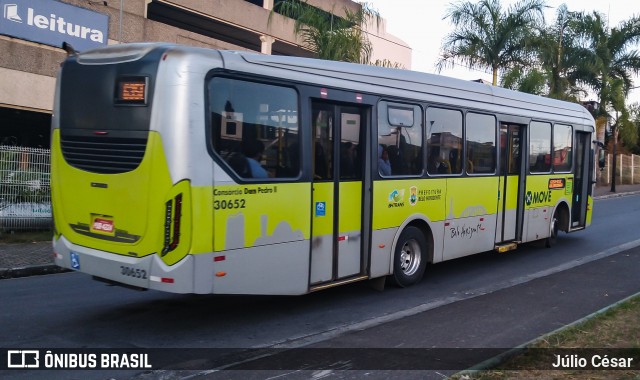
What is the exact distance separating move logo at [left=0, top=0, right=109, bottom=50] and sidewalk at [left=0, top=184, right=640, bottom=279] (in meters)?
8.69

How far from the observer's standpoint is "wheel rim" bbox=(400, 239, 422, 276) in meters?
9.41

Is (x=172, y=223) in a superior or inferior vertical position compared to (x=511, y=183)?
inferior

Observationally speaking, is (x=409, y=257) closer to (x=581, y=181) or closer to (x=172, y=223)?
(x=172, y=223)

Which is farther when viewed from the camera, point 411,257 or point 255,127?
point 411,257

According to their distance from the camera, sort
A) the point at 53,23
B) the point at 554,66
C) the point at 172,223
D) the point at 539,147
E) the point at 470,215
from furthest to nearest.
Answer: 1. the point at 554,66
2. the point at 53,23
3. the point at 539,147
4. the point at 470,215
5. the point at 172,223

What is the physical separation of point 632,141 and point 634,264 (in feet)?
89.3

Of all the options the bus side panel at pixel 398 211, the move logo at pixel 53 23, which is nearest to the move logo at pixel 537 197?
the bus side panel at pixel 398 211

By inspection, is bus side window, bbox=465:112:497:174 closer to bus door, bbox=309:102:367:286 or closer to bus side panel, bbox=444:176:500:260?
bus side panel, bbox=444:176:500:260

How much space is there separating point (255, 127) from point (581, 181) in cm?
1039

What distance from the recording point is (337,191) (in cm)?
796

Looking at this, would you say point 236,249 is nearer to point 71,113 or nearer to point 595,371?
point 71,113

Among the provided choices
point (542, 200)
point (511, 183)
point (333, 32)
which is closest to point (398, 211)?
point (511, 183)

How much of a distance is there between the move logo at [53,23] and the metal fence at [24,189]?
6368 millimetres

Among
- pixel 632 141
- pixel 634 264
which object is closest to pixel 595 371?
pixel 634 264
